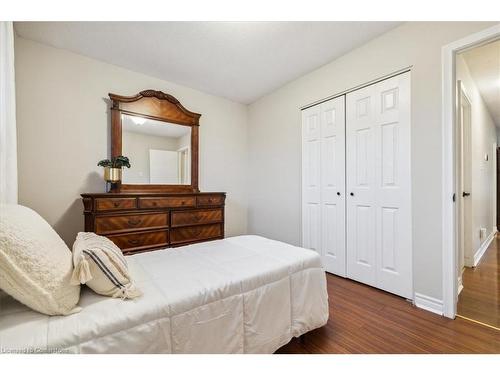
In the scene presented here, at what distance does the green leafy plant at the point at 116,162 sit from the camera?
236 centimetres

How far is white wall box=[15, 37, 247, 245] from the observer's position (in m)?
2.13

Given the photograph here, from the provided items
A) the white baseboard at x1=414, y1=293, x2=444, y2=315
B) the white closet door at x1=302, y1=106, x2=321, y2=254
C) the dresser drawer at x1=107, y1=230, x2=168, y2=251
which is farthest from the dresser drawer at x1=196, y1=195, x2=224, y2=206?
the white baseboard at x1=414, y1=293, x2=444, y2=315

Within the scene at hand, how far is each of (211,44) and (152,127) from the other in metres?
1.24

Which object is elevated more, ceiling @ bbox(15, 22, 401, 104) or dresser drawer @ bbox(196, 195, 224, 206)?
ceiling @ bbox(15, 22, 401, 104)

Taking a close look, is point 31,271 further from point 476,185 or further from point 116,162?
point 476,185

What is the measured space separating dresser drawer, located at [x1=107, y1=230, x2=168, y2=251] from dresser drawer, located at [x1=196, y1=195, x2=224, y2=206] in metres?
0.53

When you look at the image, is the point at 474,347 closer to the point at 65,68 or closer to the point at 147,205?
the point at 147,205

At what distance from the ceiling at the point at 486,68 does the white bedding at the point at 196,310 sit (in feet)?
7.93

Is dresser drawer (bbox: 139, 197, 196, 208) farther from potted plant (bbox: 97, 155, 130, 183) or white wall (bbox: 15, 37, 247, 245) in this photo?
white wall (bbox: 15, 37, 247, 245)

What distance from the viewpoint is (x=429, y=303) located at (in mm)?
1802

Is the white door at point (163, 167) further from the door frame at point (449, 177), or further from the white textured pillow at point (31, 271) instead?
the door frame at point (449, 177)

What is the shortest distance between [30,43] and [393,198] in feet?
12.3

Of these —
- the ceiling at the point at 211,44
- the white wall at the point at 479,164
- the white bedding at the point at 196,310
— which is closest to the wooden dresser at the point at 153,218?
Answer: the white bedding at the point at 196,310
